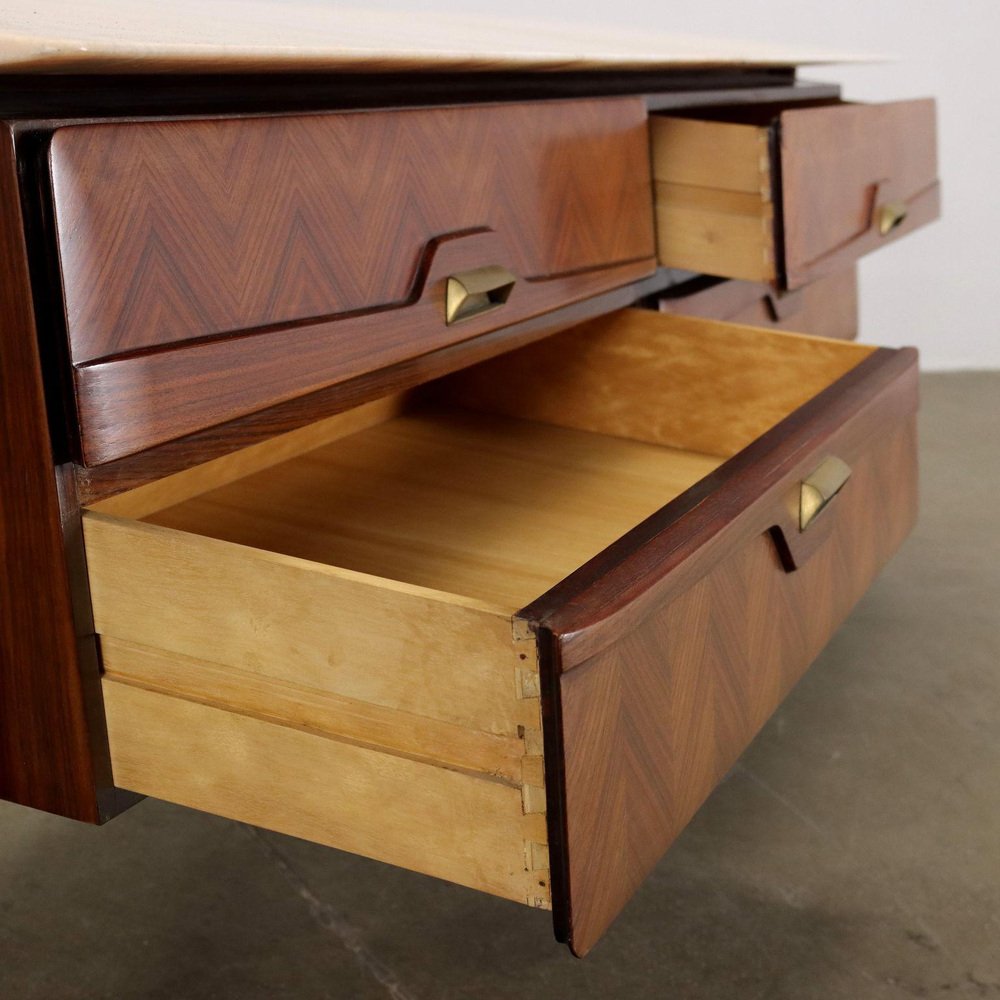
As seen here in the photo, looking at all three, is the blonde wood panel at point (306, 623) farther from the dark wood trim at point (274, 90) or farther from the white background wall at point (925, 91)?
the white background wall at point (925, 91)

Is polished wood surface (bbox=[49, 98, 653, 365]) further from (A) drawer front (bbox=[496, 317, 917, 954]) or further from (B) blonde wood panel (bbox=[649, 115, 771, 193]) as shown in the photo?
(A) drawer front (bbox=[496, 317, 917, 954])

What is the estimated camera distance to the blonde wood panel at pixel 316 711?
2.04 feet

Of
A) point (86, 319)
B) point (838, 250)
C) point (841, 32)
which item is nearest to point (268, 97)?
point (86, 319)

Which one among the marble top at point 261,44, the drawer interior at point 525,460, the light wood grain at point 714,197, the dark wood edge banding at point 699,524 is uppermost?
the marble top at point 261,44

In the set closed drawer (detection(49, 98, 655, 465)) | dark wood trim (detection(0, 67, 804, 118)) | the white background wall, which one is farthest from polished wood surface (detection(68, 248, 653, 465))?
the white background wall

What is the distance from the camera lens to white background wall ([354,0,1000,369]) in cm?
250

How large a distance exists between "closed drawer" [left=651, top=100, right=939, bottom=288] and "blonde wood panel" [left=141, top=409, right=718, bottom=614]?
7.7 inches

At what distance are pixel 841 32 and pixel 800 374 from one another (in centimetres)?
169

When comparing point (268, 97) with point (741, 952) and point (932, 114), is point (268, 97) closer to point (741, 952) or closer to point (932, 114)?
point (741, 952)

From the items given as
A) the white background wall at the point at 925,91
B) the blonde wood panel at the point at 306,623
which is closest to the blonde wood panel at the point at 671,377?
the blonde wood panel at the point at 306,623

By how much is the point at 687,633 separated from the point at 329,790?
0.71ft

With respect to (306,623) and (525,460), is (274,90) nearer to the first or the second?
(306,623)

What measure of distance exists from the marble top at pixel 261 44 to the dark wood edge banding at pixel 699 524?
30 centimetres

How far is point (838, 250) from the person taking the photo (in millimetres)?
1267
